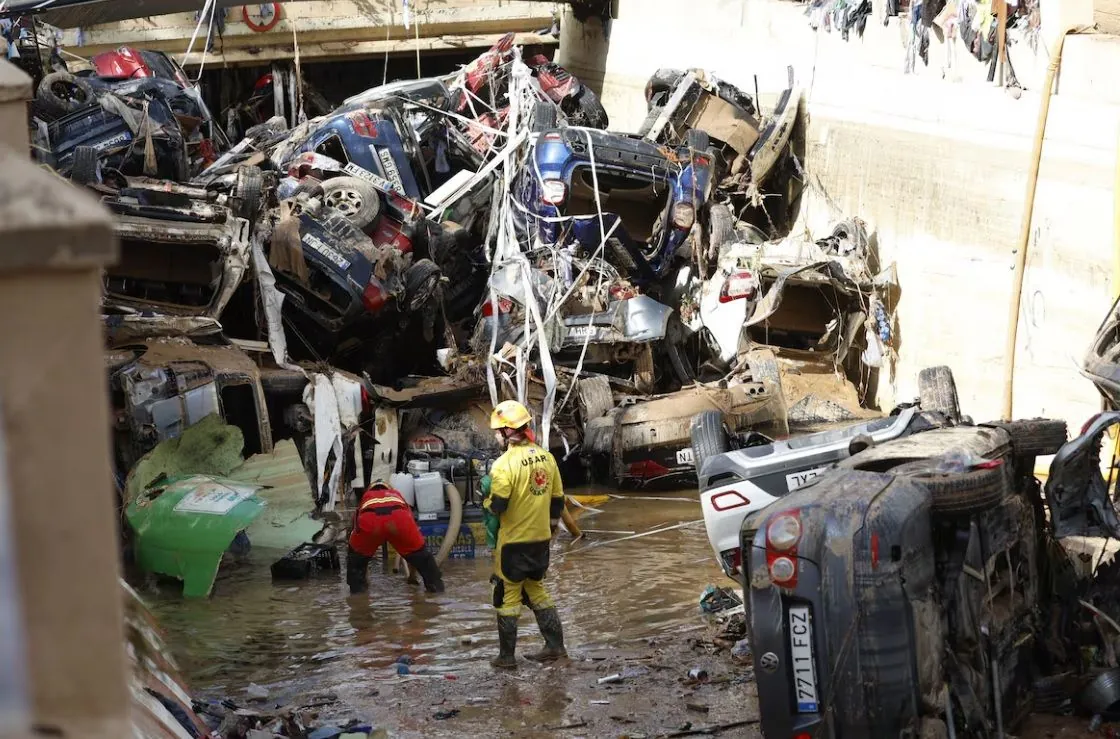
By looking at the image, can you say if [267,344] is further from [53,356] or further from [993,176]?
[53,356]

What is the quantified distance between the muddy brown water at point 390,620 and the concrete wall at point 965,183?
164 inches

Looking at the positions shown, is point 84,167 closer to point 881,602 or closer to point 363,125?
point 363,125

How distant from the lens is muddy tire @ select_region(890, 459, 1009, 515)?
5.59 meters

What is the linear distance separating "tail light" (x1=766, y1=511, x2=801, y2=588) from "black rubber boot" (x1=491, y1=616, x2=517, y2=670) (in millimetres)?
2818

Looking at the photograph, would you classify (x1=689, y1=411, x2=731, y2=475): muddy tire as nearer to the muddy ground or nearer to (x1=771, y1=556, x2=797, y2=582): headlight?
the muddy ground

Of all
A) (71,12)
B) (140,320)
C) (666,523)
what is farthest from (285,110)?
(666,523)

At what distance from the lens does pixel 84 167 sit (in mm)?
12734

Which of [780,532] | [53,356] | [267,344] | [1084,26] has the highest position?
[1084,26]

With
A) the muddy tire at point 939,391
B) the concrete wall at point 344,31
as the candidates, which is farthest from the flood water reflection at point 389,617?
the concrete wall at point 344,31

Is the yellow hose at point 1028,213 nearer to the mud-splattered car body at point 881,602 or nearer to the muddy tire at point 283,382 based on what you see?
the muddy tire at point 283,382

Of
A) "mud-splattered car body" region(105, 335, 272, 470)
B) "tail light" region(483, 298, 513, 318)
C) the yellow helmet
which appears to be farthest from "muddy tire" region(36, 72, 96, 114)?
the yellow helmet

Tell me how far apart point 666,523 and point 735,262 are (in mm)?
4760

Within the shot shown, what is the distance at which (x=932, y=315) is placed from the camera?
15172 mm

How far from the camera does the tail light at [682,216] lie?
1727 centimetres
